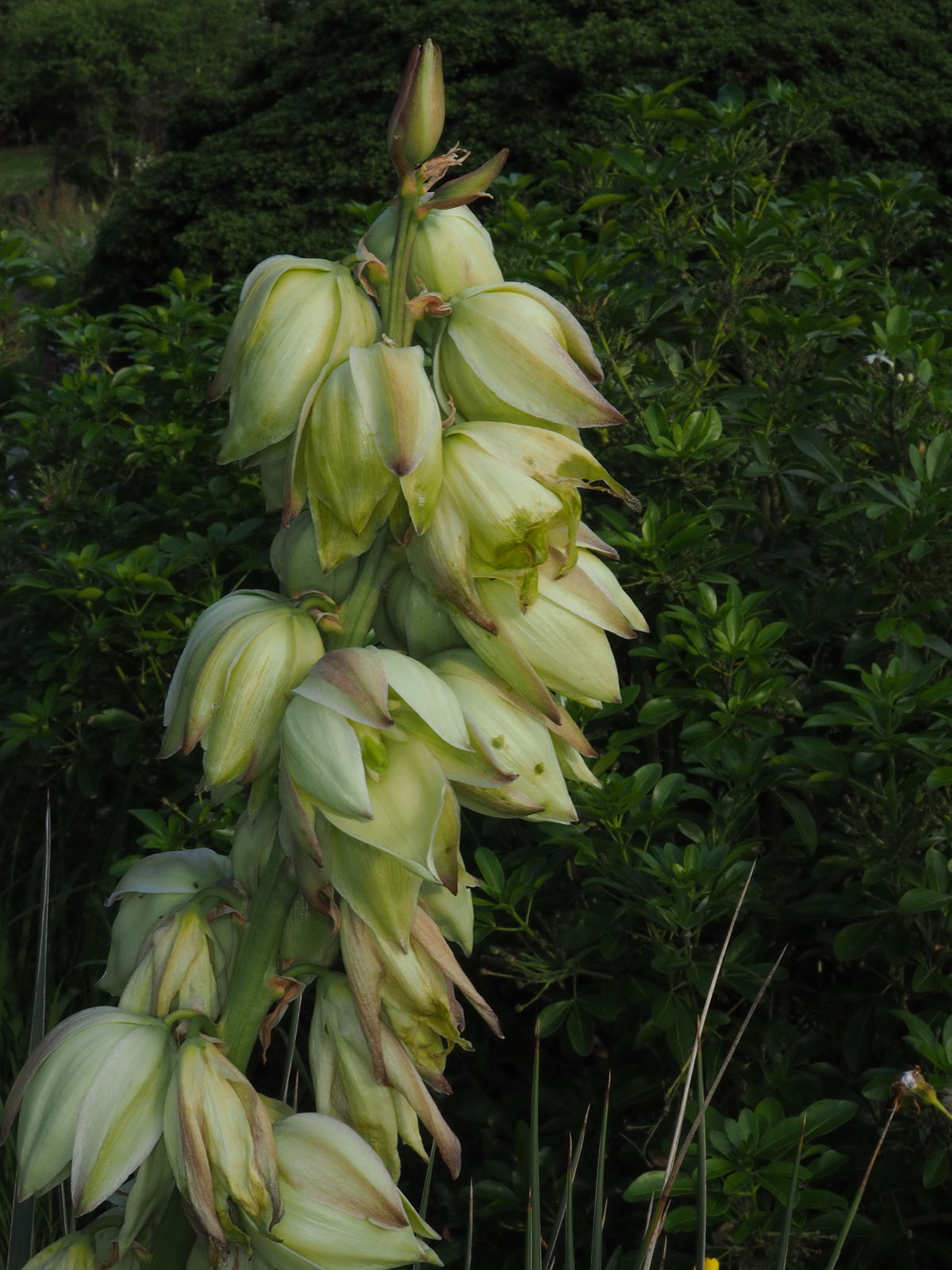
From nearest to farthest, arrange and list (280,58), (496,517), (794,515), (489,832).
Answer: (496,517) → (489,832) → (794,515) → (280,58)

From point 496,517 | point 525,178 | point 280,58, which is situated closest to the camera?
point 496,517

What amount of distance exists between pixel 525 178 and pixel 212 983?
2.64 metres

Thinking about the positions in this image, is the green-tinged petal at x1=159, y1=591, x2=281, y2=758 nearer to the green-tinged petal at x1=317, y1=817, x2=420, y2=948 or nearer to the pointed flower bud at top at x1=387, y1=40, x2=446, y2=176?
the green-tinged petal at x1=317, y1=817, x2=420, y2=948

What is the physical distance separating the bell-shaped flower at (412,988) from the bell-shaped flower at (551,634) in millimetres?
171

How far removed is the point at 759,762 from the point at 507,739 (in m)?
1.10

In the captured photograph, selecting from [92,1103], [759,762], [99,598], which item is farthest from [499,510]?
[99,598]

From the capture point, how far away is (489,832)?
212cm

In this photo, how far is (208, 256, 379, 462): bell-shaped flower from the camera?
84cm

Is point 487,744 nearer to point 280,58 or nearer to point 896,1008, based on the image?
point 896,1008

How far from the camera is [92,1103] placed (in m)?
0.81

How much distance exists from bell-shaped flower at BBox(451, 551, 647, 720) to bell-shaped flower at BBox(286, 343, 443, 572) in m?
0.08

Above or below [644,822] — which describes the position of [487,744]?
above

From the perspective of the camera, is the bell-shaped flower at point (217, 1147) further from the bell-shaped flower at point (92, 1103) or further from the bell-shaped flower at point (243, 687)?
the bell-shaped flower at point (243, 687)

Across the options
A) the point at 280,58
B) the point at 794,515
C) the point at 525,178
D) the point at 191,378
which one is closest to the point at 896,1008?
the point at 794,515
